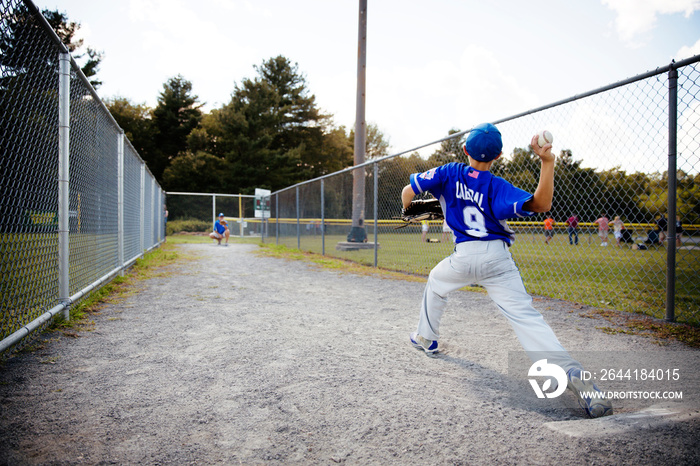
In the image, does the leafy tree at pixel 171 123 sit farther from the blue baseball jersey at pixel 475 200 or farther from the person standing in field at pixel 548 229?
the blue baseball jersey at pixel 475 200

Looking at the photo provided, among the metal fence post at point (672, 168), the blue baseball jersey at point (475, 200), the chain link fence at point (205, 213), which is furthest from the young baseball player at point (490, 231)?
the chain link fence at point (205, 213)

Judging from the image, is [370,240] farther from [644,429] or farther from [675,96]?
[644,429]

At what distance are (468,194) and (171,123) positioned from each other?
43241 millimetres

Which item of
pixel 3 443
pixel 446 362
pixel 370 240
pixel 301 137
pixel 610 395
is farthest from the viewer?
pixel 301 137

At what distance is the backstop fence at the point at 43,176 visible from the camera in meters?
2.79

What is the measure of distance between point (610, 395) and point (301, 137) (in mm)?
42027

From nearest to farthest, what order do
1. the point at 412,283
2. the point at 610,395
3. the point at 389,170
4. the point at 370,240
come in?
the point at 610,395 < the point at 412,283 < the point at 389,170 < the point at 370,240

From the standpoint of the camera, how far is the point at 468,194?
102 inches

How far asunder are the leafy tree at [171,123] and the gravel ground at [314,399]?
3982 centimetres

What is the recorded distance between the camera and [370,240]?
40.7 feet

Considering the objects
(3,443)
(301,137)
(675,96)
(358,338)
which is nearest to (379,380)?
(358,338)

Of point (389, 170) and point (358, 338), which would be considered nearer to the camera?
point (358, 338)

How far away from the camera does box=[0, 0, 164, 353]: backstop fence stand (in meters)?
2.79

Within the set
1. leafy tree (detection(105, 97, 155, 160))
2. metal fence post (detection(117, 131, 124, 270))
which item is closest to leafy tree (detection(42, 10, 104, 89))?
leafy tree (detection(105, 97, 155, 160))
